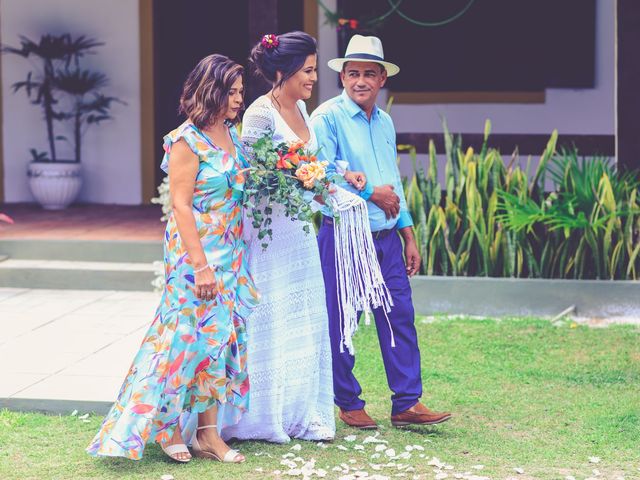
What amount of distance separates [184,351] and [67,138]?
8090 mm

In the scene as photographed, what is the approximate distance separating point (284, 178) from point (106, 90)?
805cm

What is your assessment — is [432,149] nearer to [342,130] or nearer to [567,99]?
[567,99]

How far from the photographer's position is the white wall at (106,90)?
12797 mm

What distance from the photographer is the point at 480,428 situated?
19.2 feet

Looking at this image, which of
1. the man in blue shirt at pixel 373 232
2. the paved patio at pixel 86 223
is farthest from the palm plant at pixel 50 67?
the man in blue shirt at pixel 373 232

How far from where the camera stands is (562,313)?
8570 millimetres

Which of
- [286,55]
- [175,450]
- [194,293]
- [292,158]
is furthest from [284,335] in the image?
[286,55]

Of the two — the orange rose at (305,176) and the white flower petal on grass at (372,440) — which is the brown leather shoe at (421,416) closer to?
the white flower petal on grass at (372,440)

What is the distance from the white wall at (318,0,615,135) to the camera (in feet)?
36.9

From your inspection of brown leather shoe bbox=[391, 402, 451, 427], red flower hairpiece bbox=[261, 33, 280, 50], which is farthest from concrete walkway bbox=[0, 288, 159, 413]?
red flower hairpiece bbox=[261, 33, 280, 50]

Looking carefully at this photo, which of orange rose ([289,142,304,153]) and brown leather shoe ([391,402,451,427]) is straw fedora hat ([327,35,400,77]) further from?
brown leather shoe ([391,402,451,427])

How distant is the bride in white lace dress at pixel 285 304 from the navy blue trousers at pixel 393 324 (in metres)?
0.22

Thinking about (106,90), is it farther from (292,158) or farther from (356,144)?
(292,158)

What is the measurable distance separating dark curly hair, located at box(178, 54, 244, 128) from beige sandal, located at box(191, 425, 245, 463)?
1.31 meters
